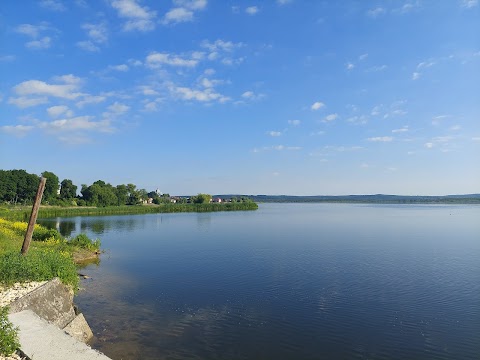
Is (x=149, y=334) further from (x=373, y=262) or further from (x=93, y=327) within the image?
(x=373, y=262)

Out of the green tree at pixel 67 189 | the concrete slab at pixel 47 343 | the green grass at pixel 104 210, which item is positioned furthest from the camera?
the green tree at pixel 67 189

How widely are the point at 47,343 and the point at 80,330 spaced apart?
17.0ft

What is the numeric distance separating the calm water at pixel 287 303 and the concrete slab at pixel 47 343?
3.38 meters

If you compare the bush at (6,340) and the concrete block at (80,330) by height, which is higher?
the bush at (6,340)

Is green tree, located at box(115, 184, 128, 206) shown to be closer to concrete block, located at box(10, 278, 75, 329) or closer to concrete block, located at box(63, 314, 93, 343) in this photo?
concrete block, located at box(10, 278, 75, 329)

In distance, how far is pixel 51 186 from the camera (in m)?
140

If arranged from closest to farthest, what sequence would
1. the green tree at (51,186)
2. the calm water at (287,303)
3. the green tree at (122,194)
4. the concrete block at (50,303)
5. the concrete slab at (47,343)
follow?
the concrete slab at (47,343) → the concrete block at (50,303) → the calm water at (287,303) → the green tree at (51,186) → the green tree at (122,194)

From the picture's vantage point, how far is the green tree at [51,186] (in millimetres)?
136075

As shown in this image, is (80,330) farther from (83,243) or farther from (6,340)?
(83,243)

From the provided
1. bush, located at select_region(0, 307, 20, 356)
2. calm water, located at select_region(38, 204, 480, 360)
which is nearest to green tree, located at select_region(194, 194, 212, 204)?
calm water, located at select_region(38, 204, 480, 360)

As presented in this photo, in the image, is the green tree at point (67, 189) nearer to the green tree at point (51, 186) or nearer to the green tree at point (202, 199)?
the green tree at point (51, 186)

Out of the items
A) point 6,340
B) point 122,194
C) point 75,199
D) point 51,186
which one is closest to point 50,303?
point 6,340

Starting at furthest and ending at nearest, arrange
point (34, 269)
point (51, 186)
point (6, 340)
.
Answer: point (51, 186)
point (34, 269)
point (6, 340)

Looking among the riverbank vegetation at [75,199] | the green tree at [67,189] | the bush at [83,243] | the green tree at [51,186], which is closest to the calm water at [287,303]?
the bush at [83,243]
